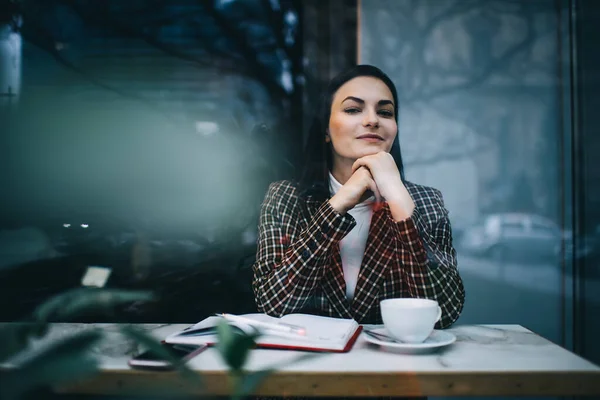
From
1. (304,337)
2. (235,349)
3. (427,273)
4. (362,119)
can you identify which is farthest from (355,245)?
(235,349)

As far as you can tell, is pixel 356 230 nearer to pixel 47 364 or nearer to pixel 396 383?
pixel 396 383

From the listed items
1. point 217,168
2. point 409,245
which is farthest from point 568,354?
point 217,168

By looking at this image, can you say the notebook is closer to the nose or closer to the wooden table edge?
the wooden table edge

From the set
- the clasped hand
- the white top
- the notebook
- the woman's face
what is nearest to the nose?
the woman's face

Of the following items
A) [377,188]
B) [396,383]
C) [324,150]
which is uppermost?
[324,150]

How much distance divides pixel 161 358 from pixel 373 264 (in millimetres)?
741

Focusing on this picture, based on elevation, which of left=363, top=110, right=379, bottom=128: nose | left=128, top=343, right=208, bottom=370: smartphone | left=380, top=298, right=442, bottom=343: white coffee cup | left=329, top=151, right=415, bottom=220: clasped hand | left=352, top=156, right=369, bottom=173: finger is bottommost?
left=128, top=343, right=208, bottom=370: smartphone

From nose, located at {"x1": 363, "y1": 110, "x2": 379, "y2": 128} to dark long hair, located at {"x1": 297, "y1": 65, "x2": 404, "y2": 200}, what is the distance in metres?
0.12

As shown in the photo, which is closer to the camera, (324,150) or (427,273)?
(427,273)

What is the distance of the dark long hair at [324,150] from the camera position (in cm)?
149

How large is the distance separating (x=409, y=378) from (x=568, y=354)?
0.33 meters

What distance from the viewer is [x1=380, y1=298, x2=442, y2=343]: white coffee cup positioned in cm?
79

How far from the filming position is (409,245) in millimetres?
1182

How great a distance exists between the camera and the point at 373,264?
133cm
